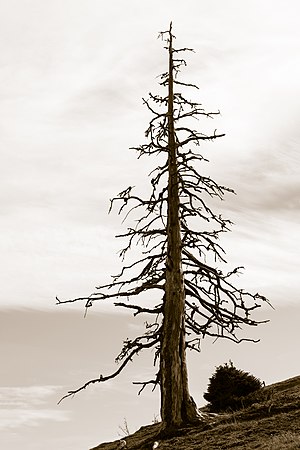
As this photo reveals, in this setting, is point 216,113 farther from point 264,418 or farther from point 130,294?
point 264,418

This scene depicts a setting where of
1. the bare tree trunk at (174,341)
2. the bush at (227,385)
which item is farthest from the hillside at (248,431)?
the bush at (227,385)

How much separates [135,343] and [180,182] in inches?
203

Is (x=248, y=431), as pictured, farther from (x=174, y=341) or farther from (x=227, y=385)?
(x=227, y=385)

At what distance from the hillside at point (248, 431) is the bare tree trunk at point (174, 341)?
659 mm

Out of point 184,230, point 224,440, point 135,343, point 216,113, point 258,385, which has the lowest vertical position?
point 224,440

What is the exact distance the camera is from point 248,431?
16.7 metres

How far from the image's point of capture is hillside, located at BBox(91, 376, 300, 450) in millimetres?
15313

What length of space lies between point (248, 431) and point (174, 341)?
163 inches

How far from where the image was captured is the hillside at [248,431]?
1531cm

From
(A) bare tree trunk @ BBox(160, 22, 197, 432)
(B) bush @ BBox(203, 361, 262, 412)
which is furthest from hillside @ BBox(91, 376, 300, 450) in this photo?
(B) bush @ BBox(203, 361, 262, 412)

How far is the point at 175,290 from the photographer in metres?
20.7

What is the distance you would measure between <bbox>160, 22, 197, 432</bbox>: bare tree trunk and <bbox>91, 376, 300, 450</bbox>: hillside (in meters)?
0.66

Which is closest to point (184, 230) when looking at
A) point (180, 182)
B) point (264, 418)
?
point (180, 182)

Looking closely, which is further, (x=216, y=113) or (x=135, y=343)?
(x=216, y=113)
